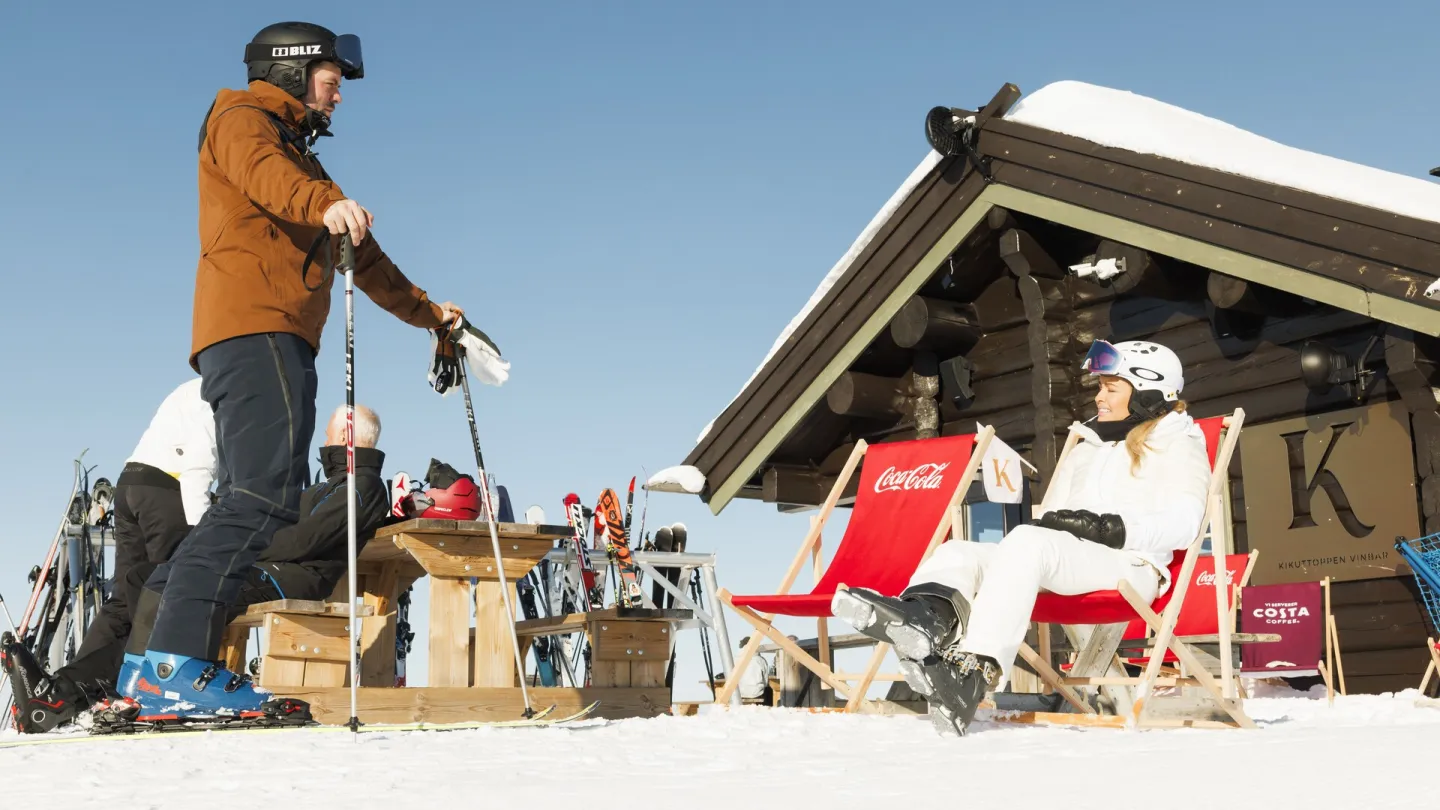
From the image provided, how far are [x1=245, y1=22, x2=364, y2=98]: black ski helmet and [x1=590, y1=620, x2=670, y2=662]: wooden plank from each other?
8.74ft

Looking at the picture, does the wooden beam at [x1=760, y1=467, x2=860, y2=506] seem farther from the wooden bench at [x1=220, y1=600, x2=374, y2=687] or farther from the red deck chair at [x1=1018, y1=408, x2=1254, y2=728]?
the red deck chair at [x1=1018, y1=408, x2=1254, y2=728]

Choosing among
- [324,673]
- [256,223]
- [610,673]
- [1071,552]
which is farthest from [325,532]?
[1071,552]

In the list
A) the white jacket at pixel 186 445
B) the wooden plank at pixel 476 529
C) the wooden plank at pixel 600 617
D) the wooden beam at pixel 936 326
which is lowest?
the wooden plank at pixel 600 617

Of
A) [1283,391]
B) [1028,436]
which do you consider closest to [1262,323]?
[1283,391]

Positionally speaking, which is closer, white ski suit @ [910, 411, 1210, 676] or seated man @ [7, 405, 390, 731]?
white ski suit @ [910, 411, 1210, 676]

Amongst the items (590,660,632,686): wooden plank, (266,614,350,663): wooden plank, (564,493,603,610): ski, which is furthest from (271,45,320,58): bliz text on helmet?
(564,493,603,610): ski

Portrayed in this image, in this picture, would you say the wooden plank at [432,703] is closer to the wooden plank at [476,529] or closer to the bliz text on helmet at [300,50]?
the wooden plank at [476,529]

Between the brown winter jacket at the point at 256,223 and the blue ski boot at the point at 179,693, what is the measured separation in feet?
3.22

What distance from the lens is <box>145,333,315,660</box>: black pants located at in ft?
13.7

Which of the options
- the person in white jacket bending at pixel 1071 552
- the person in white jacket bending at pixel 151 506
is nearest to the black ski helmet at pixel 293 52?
the person in white jacket bending at pixel 151 506

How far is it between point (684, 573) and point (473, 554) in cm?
584

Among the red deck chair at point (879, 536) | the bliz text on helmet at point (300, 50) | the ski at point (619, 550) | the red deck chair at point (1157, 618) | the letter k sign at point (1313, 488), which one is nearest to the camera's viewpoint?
the bliz text on helmet at point (300, 50)

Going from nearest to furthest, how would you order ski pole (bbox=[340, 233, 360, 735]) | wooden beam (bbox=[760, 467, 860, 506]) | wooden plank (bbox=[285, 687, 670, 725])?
ski pole (bbox=[340, 233, 360, 735])
wooden plank (bbox=[285, 687, 670, 725])
wooden beam (bbox=[760, 467, 860, 506])

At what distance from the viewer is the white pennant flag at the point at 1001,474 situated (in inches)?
248
